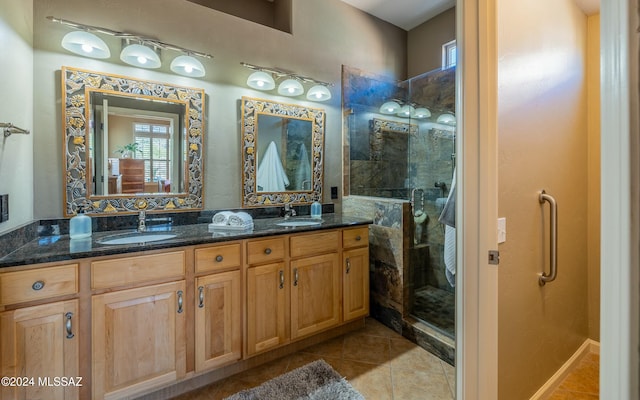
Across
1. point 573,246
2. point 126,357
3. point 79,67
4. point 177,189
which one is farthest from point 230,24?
point 573,246

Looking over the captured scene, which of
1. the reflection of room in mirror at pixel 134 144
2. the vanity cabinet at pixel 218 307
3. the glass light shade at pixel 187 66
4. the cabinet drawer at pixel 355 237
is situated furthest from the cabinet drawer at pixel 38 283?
the cabinet drawer at pixel 355 237

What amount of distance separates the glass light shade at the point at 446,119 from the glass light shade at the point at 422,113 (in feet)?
0.54

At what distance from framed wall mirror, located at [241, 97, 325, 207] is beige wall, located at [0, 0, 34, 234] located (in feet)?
4.25

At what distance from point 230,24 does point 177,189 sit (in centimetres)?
142

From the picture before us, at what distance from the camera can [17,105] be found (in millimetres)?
1563

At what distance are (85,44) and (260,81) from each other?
116cm

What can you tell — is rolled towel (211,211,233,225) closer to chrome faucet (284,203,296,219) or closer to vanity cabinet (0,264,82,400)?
chrome faucet (284,203,296,219)

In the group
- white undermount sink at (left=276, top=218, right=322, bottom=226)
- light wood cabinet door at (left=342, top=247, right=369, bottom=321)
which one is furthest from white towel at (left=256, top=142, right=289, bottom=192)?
light wood cabinet door at (left=342, top=247, right=369, bottom=321)

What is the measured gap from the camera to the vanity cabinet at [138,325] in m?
1.48

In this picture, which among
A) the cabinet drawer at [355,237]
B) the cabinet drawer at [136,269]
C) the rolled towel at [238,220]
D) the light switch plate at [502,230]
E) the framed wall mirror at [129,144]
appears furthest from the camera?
the cabinet drawer at [355,237]

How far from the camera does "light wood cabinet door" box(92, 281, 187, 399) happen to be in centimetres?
149

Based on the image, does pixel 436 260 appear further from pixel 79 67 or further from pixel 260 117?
pixel 79 67

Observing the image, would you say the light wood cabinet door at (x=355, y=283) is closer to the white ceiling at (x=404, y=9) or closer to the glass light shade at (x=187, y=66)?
the glass light shade at (x=187, y=66)

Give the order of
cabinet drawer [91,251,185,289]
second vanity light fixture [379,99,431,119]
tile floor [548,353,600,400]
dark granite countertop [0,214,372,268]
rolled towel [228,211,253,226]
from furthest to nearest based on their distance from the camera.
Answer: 1. second vanity light fixture [379,99,431,119]
2. rolled towel [228,211,253,226]
3. tile floor [548,353,600,400]
4. cabinet drawer [91,251,185,289]
5. dark granite countertop [0,214,372,268]
